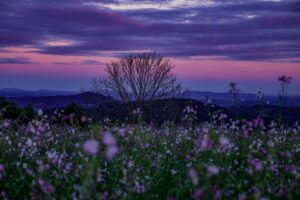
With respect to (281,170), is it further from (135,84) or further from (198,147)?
(135,84)

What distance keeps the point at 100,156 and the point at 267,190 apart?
2.81 metres

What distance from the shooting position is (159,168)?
605cm

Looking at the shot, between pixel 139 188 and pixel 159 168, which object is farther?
pixel 159 168

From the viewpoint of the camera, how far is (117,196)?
482 centimetres

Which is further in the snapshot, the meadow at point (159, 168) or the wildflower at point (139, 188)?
the wildflower at point (139, 188)

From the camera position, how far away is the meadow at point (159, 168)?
4.39 metres

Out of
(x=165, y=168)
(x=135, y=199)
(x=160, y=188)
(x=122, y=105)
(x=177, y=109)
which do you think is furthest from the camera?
(x=122, y=105)

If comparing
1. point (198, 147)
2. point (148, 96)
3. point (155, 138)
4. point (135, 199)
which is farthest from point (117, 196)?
point (148, 96)

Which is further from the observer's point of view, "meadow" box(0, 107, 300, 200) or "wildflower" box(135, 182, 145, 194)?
"wildflower" box(135, 182, 145, 194)

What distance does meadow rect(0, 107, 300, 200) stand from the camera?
4.39 metres

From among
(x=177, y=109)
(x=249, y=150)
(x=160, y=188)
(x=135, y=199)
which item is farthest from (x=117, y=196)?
(x=177, y=109)

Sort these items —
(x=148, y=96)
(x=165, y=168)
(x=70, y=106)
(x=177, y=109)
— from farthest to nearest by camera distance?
(x=148, y=96)
(x=177, y=109)
(x=70, y=106)
(x=165, y=168)

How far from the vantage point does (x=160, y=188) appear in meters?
5.60

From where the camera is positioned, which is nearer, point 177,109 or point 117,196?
point 117,196
